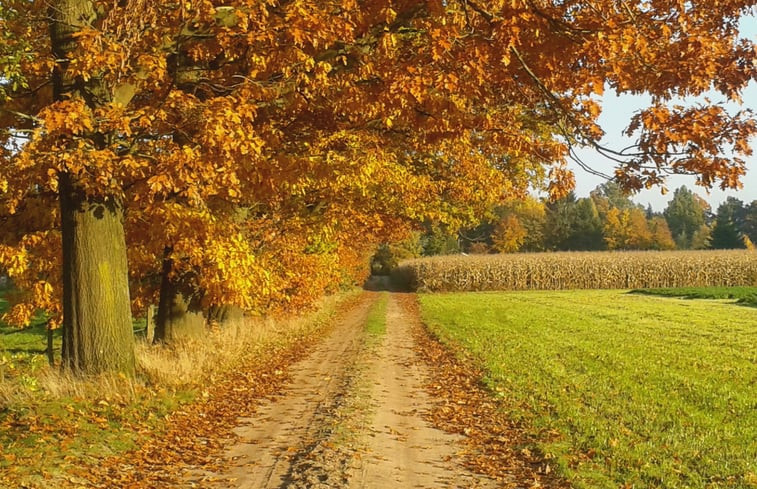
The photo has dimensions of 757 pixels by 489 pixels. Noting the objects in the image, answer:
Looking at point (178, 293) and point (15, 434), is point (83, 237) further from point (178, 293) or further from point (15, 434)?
point (178, 293)

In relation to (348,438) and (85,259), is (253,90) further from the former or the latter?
(348,438)

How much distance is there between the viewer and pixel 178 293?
15.8 metres

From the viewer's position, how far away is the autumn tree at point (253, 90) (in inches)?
314

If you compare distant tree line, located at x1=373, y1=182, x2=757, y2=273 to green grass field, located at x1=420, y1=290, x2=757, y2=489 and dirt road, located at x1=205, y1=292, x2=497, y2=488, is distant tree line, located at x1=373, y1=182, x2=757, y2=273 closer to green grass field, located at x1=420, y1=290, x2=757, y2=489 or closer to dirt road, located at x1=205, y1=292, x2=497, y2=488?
green grass field, located at x1=420, y1=290, x2=757, y2=489

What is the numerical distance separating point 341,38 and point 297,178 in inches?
127

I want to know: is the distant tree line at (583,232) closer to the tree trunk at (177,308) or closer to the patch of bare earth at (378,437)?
the tree trunk at (177,308)

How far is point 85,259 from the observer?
9.09 m

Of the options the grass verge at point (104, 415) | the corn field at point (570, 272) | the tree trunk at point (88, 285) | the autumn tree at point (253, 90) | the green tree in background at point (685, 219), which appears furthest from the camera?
the green tree in background at point (685, 219)

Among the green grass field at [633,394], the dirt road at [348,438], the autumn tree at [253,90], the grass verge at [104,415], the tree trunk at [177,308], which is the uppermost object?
the autumn tree at [253,90]

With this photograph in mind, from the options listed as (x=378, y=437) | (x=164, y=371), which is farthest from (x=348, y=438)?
(x=164, y=371)

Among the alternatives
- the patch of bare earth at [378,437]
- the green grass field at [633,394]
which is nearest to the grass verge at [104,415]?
the patch of bare earth at [378,437]

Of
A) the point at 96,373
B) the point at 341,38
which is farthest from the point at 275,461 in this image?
the point at 341,38

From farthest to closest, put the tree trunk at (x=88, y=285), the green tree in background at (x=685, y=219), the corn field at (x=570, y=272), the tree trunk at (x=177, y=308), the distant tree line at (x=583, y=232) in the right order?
the green tree in background at (x=685, y=219) → the distant tree line at (x=583, y=232) → the corn field at (x=570, y=272) → the tree trunk at (x=177, y=308) → the tree trunk at (x=88, y=285)

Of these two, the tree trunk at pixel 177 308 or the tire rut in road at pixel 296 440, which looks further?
the tree trunk at pixel 177 308
